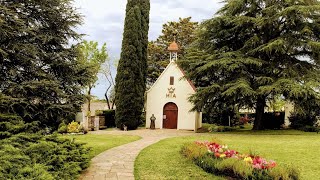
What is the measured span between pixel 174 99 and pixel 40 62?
1788 cm

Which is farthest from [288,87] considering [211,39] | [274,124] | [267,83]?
[274,124]

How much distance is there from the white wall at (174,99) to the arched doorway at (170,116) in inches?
10.8

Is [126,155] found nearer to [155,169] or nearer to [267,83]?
[155,169]

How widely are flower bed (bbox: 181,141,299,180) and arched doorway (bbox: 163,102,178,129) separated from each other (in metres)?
16.4

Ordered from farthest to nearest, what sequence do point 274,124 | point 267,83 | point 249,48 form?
1. point 274,124
2. point 249,48
3. point 267,83

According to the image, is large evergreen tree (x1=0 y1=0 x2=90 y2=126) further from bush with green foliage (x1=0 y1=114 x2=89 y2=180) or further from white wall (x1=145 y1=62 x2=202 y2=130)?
white wall (x1=145 y1=62 x2=202 y2=130)

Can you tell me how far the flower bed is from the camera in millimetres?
6743

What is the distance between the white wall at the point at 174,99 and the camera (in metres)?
26.0

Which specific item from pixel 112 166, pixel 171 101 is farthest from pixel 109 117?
pixel 112 166

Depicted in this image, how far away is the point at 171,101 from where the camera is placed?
26500 millimetres

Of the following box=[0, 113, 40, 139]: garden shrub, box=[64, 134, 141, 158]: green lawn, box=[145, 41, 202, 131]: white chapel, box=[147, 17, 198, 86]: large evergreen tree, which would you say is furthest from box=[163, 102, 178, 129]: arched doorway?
box=[0, 113, 40, 139]: garden shrub

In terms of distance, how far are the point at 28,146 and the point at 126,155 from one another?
14.7ft

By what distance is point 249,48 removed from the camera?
70.8 ft

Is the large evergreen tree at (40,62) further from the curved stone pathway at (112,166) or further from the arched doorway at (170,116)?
the arched doorway at (170,116)
